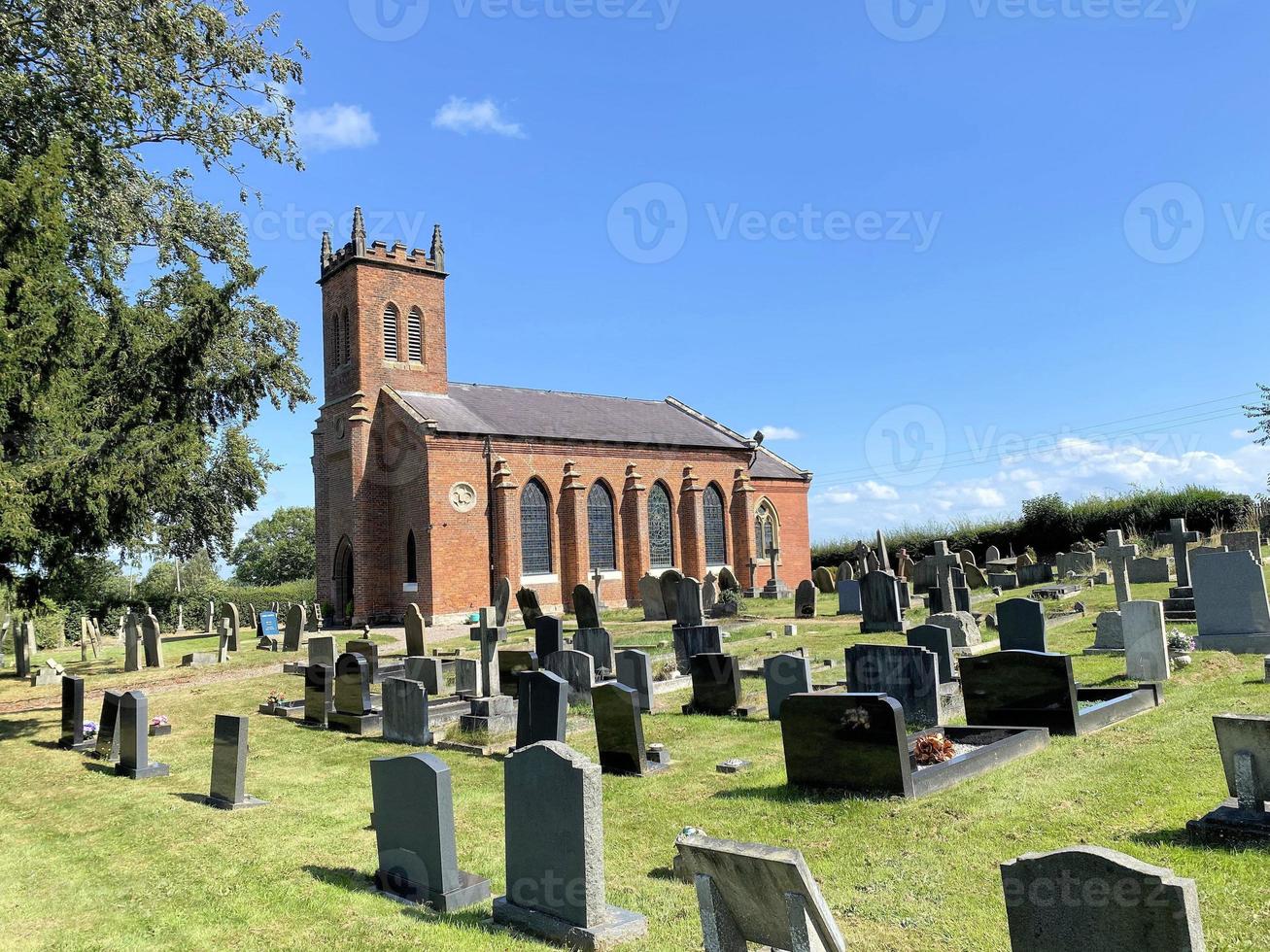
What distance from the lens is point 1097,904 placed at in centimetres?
311

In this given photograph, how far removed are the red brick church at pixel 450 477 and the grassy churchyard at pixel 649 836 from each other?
1863 cm

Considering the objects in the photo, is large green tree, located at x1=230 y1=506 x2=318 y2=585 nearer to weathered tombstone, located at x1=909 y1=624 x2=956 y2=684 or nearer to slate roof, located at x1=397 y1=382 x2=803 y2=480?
slate roof, located at x1=397 y1=382 x2=803 y2=480

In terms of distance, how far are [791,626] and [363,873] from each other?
14.0 m

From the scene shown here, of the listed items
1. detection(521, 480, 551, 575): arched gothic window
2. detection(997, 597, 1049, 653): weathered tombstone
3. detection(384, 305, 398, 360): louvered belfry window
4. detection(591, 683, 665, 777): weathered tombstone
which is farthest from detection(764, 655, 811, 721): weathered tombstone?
detection(384, 305, 398, 360): louvered belfry window

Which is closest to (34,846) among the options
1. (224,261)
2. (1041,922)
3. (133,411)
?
(133,411)

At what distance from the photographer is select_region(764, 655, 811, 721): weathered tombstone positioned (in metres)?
10.7

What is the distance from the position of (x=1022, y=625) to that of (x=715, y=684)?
180 inches

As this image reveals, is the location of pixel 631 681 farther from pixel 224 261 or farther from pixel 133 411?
pixel 224 261

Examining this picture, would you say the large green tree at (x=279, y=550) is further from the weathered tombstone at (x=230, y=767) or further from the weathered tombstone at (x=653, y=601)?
the weathered tombstone at (x=230, y=767)

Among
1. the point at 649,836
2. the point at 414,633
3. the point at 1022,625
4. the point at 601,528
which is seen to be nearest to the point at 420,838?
the point at 649,836

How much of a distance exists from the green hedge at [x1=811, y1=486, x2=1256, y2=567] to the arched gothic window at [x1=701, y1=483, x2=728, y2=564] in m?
10.2

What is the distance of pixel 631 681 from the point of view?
12.1 m

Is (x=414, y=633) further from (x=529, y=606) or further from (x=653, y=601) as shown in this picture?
(x=653, y=601)

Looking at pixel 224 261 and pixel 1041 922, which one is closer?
pixel 1041 922
